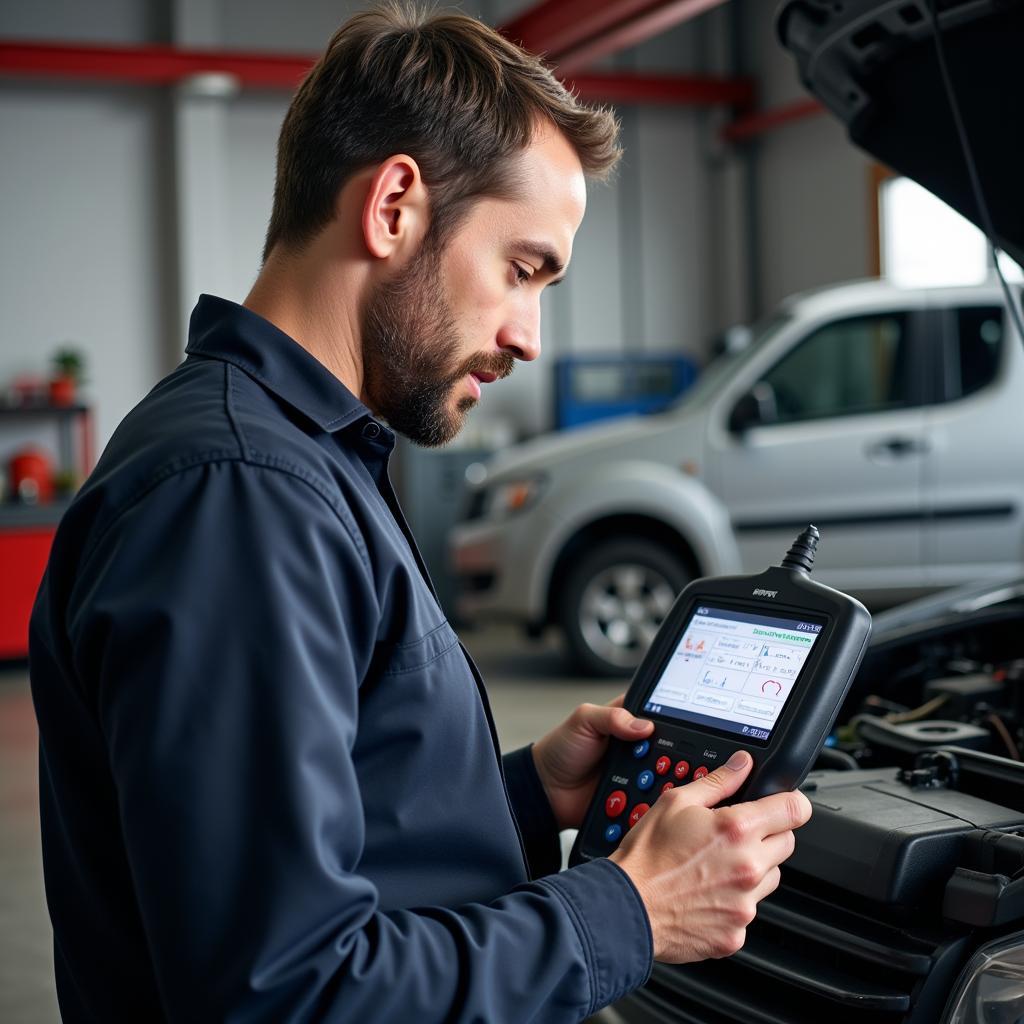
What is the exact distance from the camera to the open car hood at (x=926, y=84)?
1572 mm

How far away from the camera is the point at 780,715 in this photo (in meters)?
1.13

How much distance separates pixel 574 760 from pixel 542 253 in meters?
0.55

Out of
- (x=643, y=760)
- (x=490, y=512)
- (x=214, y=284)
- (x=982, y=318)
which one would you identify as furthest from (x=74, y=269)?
(x=643, y=760)

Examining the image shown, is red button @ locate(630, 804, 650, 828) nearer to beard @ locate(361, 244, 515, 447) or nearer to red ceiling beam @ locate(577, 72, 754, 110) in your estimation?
beard @ locate(361, 244, 515, 447)

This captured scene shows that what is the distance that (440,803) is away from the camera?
0.97m

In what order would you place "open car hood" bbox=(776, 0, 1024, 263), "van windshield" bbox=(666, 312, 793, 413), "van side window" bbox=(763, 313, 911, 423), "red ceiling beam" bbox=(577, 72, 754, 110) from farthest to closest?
"red ceiling beam" bbox=(577, 72, 754, 110)
"van windshield" bbox=(666, 312, 793, 413)
"van side window" bbox=(763, 313, 911, 423)
"open car hood" bbox=(776, 0, 1024, 263)

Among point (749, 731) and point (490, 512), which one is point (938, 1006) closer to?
point (749, 731)

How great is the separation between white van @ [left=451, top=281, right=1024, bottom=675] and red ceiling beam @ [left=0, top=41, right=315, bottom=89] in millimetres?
3722

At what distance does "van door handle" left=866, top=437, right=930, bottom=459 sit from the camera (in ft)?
18.1

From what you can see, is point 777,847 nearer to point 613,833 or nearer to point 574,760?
point 613,833

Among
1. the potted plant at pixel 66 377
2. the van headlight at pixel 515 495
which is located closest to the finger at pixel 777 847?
the van headlight at pixel 515 495

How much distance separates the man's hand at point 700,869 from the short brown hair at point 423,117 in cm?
51

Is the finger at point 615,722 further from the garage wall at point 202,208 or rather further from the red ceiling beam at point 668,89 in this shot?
the red ceiling beam at point 668,89

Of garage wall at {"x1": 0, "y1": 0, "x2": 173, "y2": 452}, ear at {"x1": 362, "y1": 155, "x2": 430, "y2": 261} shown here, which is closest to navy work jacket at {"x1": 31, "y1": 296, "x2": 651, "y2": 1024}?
ear at {"x1": 362, "y1": 155, "x2": 430, "y2": 261}
